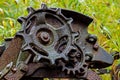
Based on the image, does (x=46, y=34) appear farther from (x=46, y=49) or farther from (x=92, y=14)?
(x=92, y=14)

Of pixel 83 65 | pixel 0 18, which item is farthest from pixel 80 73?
pixel 0 18

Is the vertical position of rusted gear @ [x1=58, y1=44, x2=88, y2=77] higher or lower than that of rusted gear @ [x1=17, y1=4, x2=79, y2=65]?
lower

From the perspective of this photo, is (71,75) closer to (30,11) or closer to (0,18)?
(30,11)

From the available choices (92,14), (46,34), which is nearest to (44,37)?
(46,34)

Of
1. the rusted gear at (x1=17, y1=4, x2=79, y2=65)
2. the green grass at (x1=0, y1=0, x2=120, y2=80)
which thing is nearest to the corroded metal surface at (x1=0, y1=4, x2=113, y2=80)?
the rusted gear at (x1=17, y1=4, x2=79, y2=65)

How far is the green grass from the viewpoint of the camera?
104 inches

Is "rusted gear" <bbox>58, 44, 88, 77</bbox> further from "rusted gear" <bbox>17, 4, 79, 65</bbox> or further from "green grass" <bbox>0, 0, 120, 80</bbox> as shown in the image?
"green grass" <bbox>0, 0, 120, 80</bbox>

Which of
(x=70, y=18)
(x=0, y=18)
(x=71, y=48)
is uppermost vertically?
(x=70, y=18)

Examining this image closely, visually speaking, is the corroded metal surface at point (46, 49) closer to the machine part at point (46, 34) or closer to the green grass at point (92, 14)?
the machine part at point (46, 34)

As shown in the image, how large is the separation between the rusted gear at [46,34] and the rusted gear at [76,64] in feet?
0.18

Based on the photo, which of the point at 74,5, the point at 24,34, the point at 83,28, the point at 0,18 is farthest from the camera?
the point at 0,18

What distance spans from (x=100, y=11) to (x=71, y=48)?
112 cm

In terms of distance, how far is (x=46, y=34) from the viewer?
1722mm

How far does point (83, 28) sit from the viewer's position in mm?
1938
